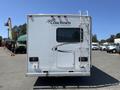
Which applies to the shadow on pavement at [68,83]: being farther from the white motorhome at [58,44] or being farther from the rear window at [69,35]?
the rear window at [69,35]

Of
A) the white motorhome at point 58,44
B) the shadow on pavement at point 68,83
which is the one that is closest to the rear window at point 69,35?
the white motorhome at point 58,44

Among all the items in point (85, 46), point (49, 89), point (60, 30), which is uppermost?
point (60, 30)

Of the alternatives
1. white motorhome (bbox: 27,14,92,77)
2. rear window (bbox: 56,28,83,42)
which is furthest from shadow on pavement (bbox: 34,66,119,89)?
rear window (bbox: 56,28,83,42)

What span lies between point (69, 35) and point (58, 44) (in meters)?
0.60

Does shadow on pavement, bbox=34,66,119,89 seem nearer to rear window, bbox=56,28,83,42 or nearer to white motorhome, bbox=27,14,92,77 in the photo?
white motorhome, bbox=27,14,92,77

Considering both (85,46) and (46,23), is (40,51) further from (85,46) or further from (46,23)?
(85,46)

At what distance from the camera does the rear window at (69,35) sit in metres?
10.9

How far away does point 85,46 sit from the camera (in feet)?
35.8

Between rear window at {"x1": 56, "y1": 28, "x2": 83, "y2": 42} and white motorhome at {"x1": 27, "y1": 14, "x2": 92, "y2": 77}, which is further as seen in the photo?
rear window at {"x1": 56, "y1": 28, "x2": 83, "y2": 42}

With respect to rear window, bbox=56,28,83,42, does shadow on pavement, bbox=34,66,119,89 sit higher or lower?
lower

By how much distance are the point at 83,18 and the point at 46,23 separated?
1.54 meters

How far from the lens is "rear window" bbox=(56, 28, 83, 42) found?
10.9 metres

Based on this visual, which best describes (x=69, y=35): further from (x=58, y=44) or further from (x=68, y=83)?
(x=68, y=83)

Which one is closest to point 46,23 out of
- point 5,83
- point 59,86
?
point 59,86
